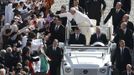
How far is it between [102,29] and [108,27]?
0.89 ft

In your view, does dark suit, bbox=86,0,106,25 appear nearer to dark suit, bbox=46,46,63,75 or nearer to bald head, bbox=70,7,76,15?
bald head, bbox=70,7,76,15

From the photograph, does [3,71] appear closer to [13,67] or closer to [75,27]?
[13,67]

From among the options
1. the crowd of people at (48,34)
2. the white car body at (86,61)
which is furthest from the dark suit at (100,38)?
the white car body at (86,61)

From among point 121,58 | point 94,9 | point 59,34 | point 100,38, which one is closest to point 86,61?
point 121,58

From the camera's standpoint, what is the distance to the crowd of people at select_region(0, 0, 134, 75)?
28.5 m

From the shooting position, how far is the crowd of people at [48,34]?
2847 cm

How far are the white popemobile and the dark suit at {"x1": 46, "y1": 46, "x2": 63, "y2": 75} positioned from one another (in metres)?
0.26

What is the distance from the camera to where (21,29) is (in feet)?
104

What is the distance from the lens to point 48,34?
101ft

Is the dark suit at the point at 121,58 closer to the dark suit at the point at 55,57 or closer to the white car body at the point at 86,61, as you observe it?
the white car body at the point at 86,61

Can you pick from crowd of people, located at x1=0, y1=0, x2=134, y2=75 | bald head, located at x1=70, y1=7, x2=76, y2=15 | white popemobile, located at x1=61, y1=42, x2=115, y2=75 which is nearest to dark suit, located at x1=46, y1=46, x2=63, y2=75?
crowd of people, located at x1=0, y1=0, x2=134, y2=75

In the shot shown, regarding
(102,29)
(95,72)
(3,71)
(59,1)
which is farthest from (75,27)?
(59,1)

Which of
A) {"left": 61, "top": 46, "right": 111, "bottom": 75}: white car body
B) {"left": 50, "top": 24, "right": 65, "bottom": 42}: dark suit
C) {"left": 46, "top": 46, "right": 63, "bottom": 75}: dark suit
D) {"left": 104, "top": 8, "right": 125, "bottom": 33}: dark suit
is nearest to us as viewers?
{"left": 61, "top": 46, "right": 111, "bottom": 75}: white car body

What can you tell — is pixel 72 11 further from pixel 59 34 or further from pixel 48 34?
pixel 48 34
